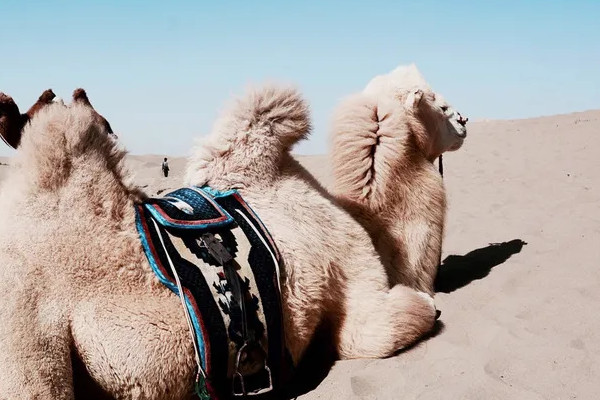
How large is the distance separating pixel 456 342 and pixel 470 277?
1.38 metres

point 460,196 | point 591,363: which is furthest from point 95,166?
point 460,196

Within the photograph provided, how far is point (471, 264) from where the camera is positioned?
5.20 m

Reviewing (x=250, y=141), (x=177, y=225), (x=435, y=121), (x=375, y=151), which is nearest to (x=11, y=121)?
(x=177, y=225)

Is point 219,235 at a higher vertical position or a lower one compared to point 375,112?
lower

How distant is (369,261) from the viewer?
11.4 feet

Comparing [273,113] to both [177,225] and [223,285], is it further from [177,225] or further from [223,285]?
[223,285]

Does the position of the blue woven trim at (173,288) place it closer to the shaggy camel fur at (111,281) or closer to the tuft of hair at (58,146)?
the shaggy camel fur at (111,281)

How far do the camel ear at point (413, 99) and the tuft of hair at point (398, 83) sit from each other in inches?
2.0

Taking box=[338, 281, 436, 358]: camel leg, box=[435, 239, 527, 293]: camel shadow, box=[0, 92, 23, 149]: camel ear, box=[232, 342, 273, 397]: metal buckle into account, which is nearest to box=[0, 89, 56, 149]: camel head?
box=[0, 92, 23, 149]: camel ear

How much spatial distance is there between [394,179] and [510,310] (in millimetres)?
1093

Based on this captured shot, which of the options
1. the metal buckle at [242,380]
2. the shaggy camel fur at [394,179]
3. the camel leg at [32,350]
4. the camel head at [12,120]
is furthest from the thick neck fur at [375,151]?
the camel leg at [32,350]

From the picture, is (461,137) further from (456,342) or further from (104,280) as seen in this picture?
(104,280)

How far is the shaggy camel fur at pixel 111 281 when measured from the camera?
2514mm

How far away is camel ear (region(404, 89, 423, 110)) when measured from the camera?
13.7ft
